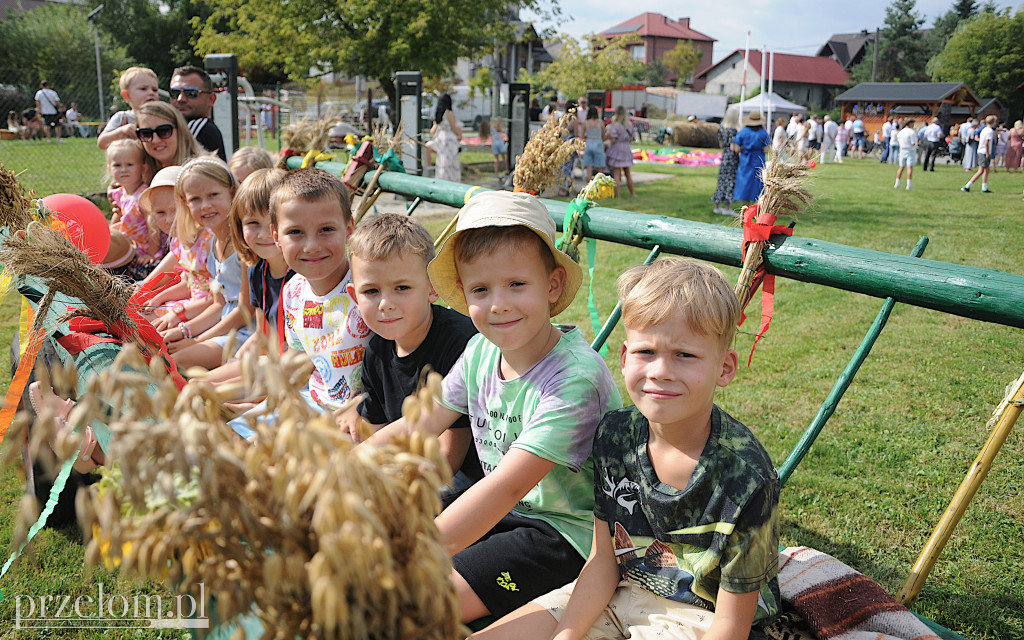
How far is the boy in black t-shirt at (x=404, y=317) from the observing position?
92.5 inches

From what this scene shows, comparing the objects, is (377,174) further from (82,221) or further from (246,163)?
(82,221)

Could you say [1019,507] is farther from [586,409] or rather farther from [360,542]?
[360,542]

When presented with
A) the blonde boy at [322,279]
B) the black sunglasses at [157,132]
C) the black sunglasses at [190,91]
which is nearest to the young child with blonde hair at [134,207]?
the black sunglasses at [157,132]

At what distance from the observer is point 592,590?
70.9 inches

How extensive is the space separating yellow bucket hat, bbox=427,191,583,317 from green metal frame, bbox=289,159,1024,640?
1.63ft

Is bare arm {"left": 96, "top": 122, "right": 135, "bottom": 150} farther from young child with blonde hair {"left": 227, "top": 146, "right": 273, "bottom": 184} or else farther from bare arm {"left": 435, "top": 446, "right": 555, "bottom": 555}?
bare arm {"left": 435, "top": 446, "right": 555, "bottom": 555}

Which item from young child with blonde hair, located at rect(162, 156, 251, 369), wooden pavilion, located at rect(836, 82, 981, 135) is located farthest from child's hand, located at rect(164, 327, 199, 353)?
wooden pavilion, located at rect(836, 82, 981, 135)

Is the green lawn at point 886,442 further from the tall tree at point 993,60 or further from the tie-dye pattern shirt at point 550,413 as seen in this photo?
the tall tree at point 993,60

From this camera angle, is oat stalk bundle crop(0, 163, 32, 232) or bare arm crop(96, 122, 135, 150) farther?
bare arm crop(96, 122, 135, 150)

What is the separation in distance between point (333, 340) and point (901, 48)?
75404mm

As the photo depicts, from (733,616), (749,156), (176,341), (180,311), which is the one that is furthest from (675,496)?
(749,156)

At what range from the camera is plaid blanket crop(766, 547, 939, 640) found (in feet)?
5.94

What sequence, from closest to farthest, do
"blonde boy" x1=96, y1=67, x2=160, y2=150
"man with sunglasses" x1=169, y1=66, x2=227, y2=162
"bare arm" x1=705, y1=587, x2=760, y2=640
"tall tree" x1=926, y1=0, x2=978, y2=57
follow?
"bare arm" x1=705, y1=587, x2=760, y2=640, "blonde boy" x1=96, y1=67, x2=160, y2=150, "man with sunglasses" x1=169, y1=66, x2=227, y2=162, "tall tree" x1=926, y1=0, x2=978, y2=57

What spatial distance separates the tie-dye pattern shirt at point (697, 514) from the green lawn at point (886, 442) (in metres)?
1.02
